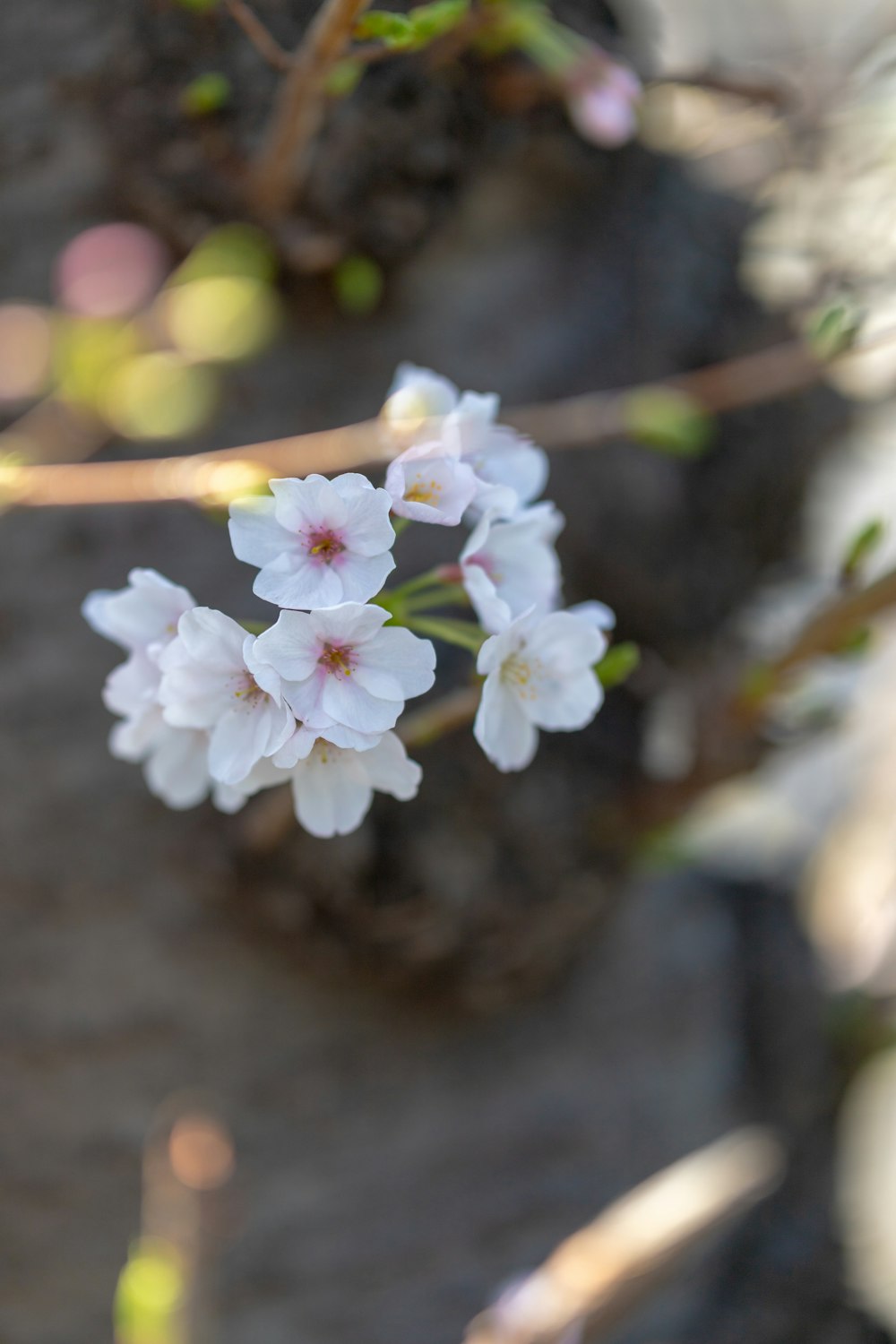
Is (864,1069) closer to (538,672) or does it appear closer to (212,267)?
(538,672)

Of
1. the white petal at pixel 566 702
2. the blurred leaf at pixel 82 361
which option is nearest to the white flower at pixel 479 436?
the white petal at pixel 566 702

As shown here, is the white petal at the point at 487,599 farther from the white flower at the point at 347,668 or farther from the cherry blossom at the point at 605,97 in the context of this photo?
the cherry blossom at the point at 605,97

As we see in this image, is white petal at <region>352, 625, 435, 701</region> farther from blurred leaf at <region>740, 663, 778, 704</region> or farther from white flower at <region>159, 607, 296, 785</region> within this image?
blurred leaf at <region>740, 663, 778, 704</region>

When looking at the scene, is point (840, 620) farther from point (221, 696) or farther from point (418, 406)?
point (221, 696)

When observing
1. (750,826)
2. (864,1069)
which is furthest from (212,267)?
(750,826)

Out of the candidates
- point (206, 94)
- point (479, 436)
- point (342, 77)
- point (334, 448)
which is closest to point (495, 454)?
point (479, 436)
